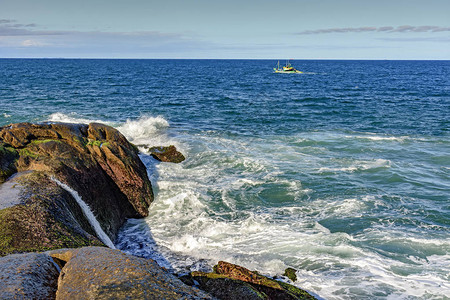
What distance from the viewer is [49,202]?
9.45 m

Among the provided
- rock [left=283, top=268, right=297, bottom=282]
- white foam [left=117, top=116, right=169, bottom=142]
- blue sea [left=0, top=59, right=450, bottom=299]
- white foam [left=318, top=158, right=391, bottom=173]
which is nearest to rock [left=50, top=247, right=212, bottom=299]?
blue sea [left=0, top=59, right=450, bottom=299]

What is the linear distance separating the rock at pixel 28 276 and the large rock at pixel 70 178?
1.21 metres

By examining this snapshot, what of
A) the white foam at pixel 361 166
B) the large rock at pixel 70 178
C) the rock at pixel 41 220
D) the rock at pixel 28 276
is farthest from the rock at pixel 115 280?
the white foam at pixel 361 166

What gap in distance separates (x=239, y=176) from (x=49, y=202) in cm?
1031

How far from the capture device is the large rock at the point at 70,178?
336 inches

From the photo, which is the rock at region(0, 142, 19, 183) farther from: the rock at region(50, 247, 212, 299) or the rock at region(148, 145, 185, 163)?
the rock at region(148, 145, 185, 163)

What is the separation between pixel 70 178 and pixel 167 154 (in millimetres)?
8944

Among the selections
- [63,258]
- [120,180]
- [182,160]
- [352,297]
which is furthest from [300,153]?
[63,258]

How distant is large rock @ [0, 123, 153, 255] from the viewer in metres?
8.52

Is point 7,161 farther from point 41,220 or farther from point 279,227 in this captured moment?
point 279,227

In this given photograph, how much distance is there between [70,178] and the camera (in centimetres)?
1182

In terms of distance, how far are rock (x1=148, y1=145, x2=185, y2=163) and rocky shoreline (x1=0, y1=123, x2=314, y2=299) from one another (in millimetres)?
3854

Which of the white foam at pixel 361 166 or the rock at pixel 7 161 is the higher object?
the rock at pixel 7 161

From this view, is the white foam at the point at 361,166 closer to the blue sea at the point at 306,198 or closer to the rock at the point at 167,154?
the blue sea at the point at 306,198
